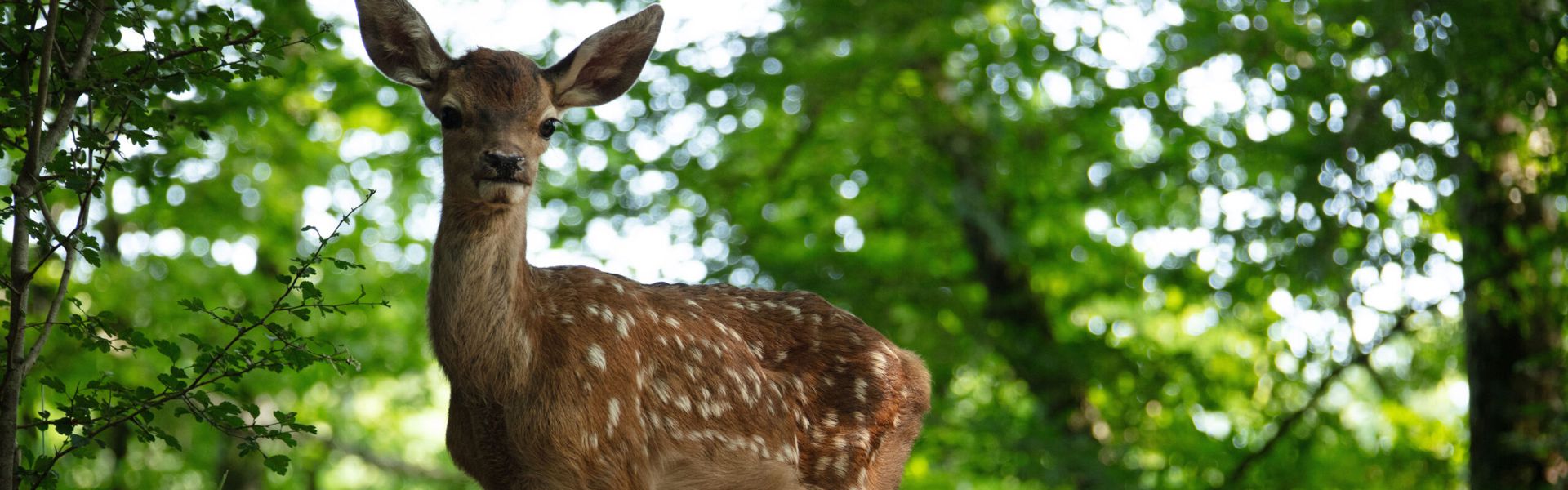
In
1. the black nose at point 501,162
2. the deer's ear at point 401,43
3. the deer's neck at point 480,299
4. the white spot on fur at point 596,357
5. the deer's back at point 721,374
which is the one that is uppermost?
the deer's ear at point 401,43

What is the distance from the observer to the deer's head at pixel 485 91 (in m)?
4.22

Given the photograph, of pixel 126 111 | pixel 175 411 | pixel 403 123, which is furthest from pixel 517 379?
pixel 403 123

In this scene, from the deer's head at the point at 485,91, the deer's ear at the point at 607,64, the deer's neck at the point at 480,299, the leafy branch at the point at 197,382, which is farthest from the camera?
the deer's ear at the point at 607,64

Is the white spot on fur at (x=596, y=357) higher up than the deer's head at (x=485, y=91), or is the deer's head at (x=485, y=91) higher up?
the deer's head at (x=485, y=91)

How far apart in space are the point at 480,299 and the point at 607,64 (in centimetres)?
111

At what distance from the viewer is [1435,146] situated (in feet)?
29.6

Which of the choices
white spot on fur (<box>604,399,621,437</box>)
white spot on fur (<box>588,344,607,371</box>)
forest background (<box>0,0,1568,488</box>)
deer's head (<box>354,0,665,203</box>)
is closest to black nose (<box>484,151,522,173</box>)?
deer's head (<box>354,0,665,203</box>)

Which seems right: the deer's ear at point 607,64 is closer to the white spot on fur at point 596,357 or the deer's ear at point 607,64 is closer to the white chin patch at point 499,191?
the white chin patch at point 499,191

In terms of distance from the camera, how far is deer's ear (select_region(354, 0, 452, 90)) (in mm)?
4449

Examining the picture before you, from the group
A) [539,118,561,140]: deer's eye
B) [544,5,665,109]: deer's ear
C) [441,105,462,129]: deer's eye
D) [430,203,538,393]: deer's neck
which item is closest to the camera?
[430,203,538,393]: deer's neck

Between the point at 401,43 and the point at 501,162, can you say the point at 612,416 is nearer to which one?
the point at 501,162

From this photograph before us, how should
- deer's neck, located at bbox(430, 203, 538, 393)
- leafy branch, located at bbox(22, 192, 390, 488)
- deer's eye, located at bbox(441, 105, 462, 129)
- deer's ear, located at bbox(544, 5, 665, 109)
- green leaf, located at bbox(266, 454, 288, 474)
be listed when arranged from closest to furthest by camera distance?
leafy branch, located at bbox(22, 192, 390, 488) → green leaf, located at bbox(266, 454, 288, 474) → deer's neck, located at bbox(430, 203, 538, 393) → deer's eye, located at bbox(441, 105, 462, 129) → deer's ear, located at bbox(544, 5, 665, 109)

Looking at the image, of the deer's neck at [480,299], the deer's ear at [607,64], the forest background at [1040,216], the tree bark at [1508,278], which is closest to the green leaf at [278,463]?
the deer's neck at [480,299]

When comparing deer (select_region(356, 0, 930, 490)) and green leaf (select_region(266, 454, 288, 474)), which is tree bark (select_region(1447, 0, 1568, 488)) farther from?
green leaf (select_region(266, 454, 288, 474))
